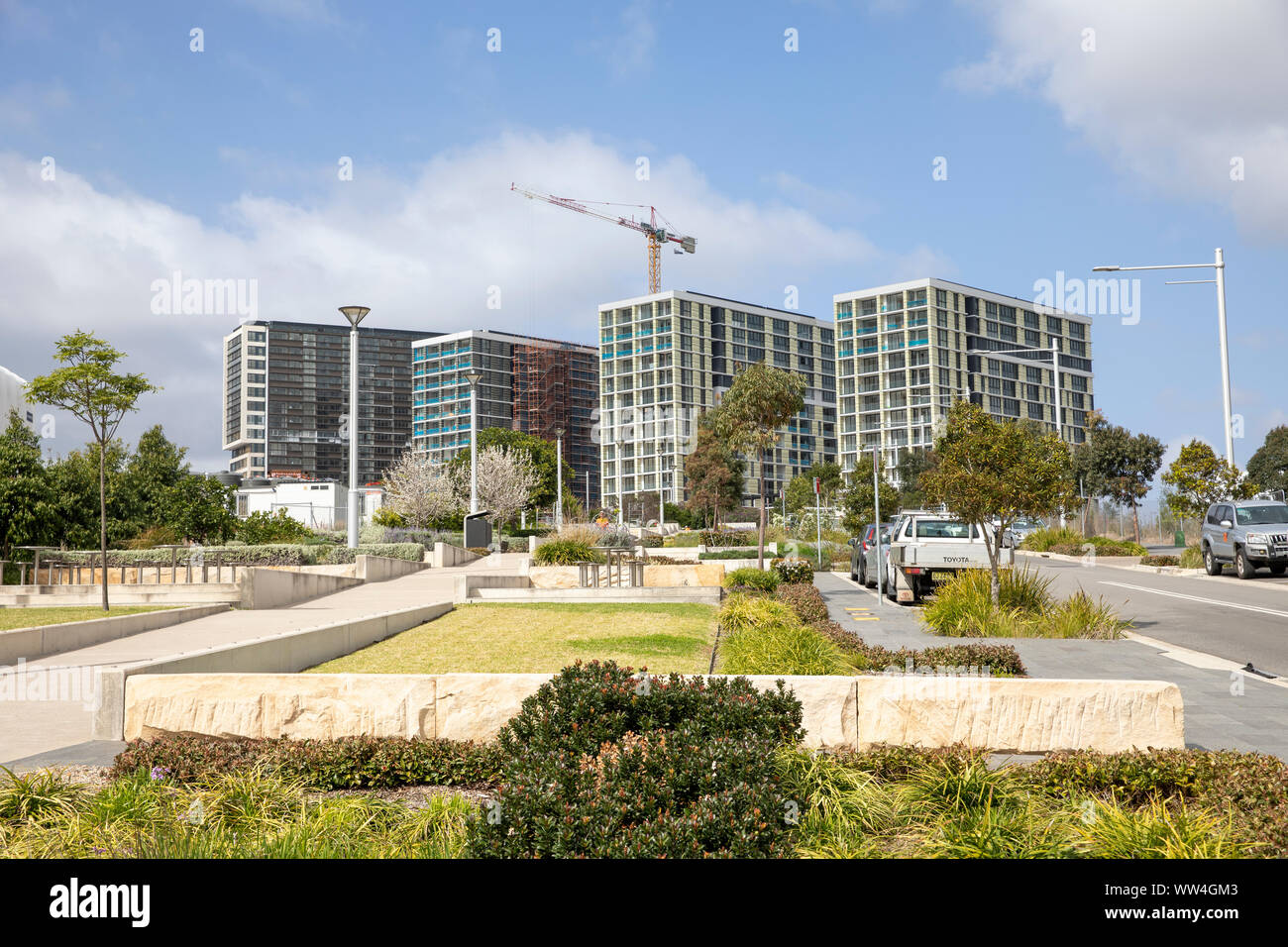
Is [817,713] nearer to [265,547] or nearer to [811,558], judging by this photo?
[265,547]

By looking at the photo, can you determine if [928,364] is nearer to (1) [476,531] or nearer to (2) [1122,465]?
(2) [1122,465]

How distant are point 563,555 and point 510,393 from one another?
140m

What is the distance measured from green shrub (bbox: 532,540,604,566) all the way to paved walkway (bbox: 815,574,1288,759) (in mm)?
11972

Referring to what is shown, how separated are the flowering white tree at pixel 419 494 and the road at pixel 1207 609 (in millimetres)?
36680

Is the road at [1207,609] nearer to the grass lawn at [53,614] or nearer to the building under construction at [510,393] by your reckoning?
the grass lawn at [53,614]

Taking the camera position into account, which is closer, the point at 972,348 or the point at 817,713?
the point at 817,713

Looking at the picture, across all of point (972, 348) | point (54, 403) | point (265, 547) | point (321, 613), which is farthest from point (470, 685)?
point (972, 348)

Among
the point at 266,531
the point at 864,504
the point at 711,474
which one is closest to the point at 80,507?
the point at 266,531

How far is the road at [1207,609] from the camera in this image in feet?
42.2

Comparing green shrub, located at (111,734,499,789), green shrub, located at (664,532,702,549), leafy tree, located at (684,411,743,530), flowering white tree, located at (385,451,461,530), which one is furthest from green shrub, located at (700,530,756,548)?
green shrub, located at (111,734,499,789)

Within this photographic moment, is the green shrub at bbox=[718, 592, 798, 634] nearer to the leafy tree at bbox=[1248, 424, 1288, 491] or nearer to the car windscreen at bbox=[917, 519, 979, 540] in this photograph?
the car windscreen at bbox=[917, 519, 979, 540]

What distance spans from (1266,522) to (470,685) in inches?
976

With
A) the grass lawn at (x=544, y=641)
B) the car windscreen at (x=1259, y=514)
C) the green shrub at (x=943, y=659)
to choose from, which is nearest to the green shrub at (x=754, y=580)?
the grass lawn at (x=544, y=641)
